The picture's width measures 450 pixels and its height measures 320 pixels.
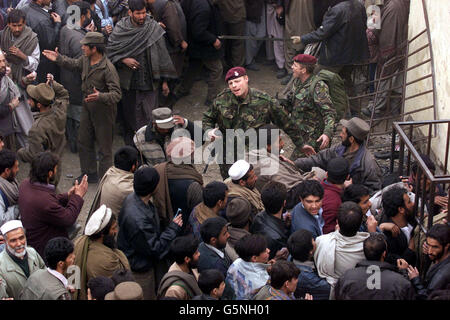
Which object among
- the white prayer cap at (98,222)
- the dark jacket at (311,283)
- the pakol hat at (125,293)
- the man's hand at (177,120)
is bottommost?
the dark jacket at (311,283)

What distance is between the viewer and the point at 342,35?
911 centimetres

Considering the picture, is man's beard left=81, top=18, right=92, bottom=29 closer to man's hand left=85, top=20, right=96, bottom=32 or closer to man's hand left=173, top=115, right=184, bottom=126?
man's hand left=85, top=20, right=96, bottom=32

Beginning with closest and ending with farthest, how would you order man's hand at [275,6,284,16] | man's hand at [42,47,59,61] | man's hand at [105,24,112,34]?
man's hand at [42,47,59,61], man's hand at [105,24,112,34], man's hand at [275,6,284,16]

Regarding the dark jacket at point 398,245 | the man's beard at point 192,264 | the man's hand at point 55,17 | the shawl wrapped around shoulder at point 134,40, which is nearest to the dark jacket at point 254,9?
the shawl wrapped around shoulder at point 134,40

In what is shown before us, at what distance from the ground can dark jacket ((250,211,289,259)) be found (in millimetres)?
3089

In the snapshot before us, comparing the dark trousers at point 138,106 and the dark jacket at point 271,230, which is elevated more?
the dark trousers at point 138,106

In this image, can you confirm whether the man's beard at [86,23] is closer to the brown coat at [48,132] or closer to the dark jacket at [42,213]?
the brown coat at [48,132]

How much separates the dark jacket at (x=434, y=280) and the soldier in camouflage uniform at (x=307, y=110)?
2.57 metres

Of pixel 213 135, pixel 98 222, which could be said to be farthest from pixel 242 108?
pixel 98 222

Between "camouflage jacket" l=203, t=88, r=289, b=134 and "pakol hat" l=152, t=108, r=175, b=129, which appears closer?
"pakol hat" l=152, t=108, r=175, b=129

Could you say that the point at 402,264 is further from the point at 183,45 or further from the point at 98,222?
the point at 183,45

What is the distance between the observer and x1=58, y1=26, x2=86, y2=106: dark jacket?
28.3ft

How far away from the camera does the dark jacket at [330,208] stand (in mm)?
5660

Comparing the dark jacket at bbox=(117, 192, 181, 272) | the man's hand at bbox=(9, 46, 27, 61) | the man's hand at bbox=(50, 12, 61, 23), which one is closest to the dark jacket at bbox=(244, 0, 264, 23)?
the man's hand at bbox=(50, 12, 61, 23)
